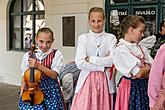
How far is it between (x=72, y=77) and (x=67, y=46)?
4320mm

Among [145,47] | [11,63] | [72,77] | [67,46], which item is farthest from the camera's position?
[11,63]

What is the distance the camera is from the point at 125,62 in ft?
10.3

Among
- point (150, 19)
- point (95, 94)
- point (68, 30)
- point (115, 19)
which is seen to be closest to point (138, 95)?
point (95, 94)

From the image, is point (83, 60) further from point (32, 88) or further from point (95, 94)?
point (32, 88)

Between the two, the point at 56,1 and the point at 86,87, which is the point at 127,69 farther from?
the point at 56,1

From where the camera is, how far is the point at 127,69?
313 cm

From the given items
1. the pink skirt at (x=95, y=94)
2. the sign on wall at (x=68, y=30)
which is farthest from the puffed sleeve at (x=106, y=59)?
the sign on wall at (x=68, y=30)

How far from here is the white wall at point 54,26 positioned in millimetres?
8156

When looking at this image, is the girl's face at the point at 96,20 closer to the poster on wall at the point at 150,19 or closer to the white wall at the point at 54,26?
the poster on wall at the point at 150,19

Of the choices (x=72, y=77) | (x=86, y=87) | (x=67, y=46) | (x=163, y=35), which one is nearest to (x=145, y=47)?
(x=86, y=87)

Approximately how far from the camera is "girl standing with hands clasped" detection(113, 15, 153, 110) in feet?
10.3

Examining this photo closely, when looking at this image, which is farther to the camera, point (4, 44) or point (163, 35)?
point (4, 44)

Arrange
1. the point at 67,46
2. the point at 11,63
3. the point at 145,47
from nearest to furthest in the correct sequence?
the point at 145,47 → the point at 67,46 → the point at 11,63

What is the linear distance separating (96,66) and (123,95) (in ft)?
1.49
